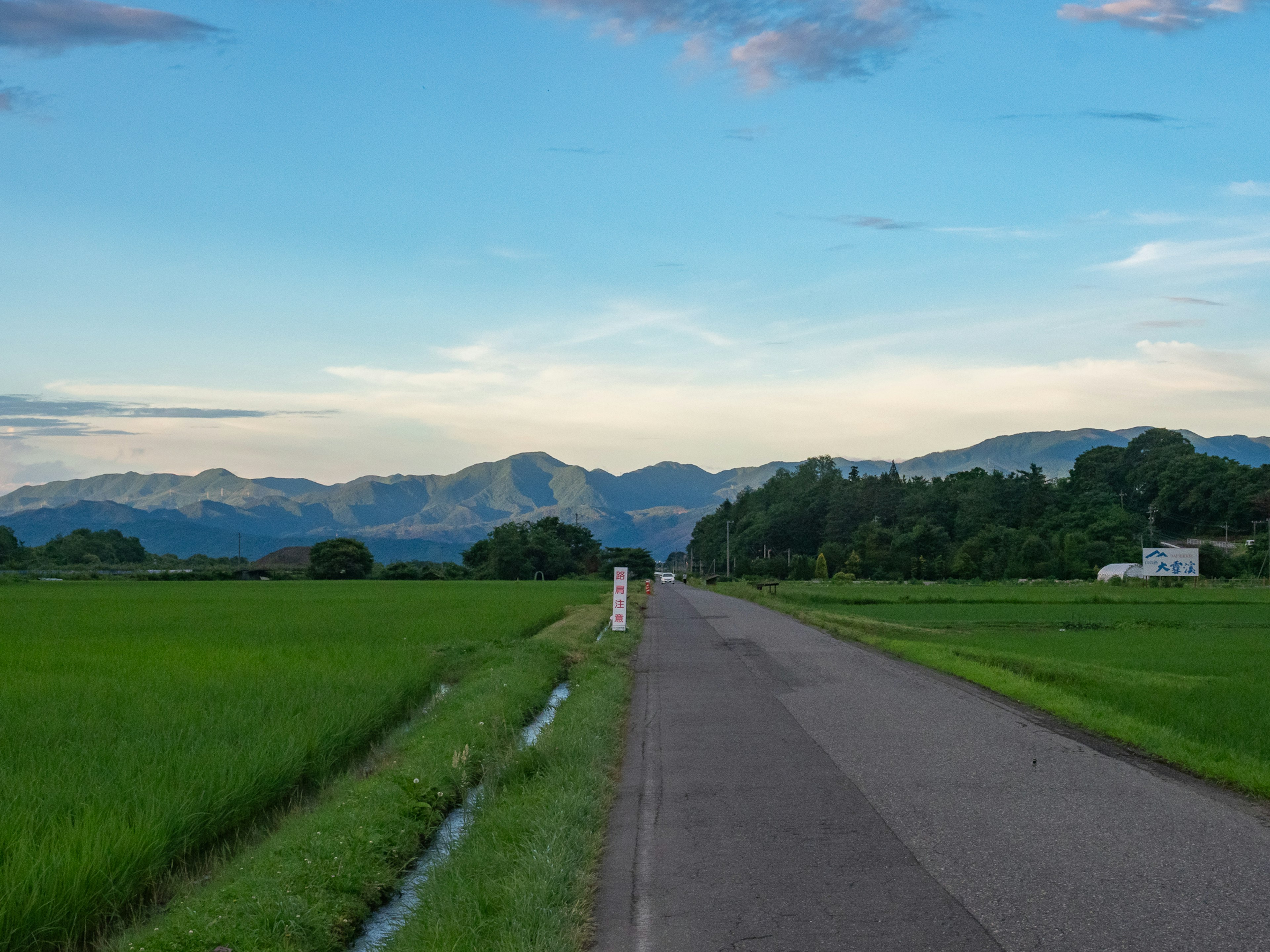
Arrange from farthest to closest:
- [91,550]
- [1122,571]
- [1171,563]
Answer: [91,550] → [1122,571] → [1171,563]

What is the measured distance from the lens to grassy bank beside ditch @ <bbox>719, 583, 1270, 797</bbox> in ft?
36.0

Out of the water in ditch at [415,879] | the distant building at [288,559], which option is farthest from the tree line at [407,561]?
the water in ditch at [415,879]

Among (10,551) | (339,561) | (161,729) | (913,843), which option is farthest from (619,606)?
(10,551)

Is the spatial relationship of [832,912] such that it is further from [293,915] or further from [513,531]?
[513,531]

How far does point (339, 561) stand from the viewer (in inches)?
4122

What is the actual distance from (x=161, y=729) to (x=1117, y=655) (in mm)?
18621

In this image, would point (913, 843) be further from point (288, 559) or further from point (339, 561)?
point (288, 559)

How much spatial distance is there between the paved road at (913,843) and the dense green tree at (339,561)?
96584 mm

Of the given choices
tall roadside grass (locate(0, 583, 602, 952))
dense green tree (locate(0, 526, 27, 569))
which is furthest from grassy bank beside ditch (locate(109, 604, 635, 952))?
dense green tree (locate(0, 526, 27, 569))

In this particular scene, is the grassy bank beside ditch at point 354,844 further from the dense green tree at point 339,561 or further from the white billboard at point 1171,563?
the dense green tree at point 339,561

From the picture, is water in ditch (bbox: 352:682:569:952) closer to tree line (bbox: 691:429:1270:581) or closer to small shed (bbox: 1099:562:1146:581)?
small shed (bbox: 1099:562:1146:581)

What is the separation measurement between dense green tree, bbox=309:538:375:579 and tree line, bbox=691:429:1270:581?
48.4 m

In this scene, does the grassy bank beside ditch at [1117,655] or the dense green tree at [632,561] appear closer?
the grassy bank beside ditch at [1117,655]

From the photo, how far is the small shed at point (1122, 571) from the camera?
295ft
